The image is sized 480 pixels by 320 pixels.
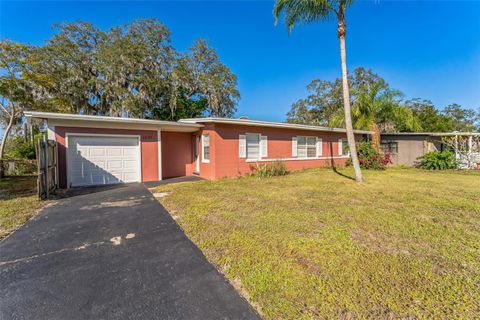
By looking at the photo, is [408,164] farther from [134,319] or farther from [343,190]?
[134,319]

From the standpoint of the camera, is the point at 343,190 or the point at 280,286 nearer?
the point at 280,286

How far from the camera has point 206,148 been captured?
988cm

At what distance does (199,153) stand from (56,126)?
553 cm

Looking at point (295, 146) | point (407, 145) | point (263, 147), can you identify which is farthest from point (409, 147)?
point (263, 147)

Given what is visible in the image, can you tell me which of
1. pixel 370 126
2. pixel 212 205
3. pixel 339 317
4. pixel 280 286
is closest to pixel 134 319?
pixel 280 286

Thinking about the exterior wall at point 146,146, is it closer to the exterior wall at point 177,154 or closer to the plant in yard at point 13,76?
the exterior wall at point 177,154

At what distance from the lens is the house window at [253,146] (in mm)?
10477

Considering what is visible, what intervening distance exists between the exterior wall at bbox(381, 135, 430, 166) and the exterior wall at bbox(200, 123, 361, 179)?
25.9ft

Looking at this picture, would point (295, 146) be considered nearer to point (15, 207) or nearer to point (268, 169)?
point (268, 169)

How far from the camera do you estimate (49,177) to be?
21.2ft

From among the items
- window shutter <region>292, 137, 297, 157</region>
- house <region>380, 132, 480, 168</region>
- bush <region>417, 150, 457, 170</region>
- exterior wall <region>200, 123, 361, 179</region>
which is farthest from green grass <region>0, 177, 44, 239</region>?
house <region>380, 132, 480, 168</region>

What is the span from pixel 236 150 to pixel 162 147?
3.70 metres

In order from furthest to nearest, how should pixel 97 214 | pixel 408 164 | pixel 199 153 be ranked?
pixel 408 164 → pixel 199 153 → pixel 97 214

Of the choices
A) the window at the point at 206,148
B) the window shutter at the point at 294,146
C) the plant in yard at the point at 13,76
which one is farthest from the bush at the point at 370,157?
the plant in yard at the point at 13,76
